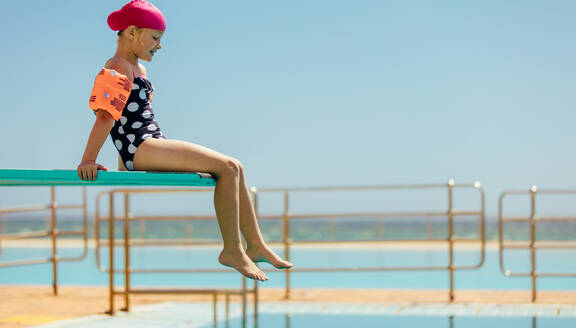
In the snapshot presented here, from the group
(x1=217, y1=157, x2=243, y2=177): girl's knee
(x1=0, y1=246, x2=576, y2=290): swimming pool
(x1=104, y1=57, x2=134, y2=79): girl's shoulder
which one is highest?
(x1=104, y1=57, x2=134, y2=79): girl's shoulder

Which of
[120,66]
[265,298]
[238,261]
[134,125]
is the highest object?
[120,66]

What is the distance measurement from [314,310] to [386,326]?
83 cm

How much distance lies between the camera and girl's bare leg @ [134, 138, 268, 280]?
228 cm

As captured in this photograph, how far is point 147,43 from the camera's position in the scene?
2.42 m

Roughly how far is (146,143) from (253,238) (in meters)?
0.43

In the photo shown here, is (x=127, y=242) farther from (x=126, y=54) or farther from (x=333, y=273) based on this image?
(x=333, y=273)

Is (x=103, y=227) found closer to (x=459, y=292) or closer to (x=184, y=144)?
(x=459, y=292)

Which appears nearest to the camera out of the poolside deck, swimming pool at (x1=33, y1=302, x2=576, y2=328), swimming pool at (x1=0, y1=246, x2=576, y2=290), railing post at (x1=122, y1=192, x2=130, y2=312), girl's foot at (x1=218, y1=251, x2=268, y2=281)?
girl's foot at (x1=218, y1=251, x2=268, y2=281)

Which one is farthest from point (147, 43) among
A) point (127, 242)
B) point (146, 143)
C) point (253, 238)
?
point (127, 242)

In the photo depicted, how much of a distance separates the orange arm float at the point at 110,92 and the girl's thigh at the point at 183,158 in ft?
0.53

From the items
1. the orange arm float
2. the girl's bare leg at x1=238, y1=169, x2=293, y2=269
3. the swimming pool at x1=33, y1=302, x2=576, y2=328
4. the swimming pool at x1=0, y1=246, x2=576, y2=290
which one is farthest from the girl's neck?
the swimming pool at x1=0, y1=246, x2=576, y2=290

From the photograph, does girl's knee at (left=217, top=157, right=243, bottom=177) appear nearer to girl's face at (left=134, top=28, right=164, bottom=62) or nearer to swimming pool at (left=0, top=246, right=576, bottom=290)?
girl's face at (left=134, top=28, right=164, bottom=62)

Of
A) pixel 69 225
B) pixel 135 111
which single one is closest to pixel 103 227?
pixel 69 225

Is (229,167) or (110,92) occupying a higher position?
(110,92)
